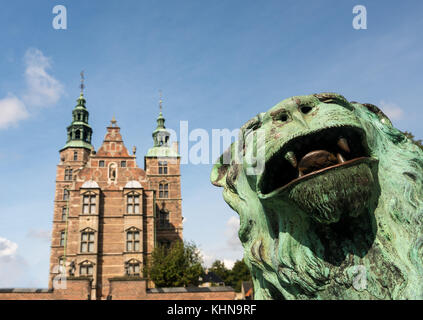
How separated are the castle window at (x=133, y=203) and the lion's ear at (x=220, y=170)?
26461 millimetres

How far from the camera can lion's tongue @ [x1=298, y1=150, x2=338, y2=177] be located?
176cm

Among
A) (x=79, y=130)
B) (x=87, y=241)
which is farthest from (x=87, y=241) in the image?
(x=79, y=130)

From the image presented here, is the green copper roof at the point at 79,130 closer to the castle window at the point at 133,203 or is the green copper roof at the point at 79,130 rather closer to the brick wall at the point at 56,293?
the castle window at the point at 133,203

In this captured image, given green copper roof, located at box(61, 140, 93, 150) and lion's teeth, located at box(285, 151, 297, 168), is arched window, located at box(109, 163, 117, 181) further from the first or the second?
lion's teeth, located at box(285, 151, 297, 168)

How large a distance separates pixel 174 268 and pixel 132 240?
4911mm

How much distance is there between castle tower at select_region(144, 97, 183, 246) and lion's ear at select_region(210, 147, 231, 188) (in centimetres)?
2982

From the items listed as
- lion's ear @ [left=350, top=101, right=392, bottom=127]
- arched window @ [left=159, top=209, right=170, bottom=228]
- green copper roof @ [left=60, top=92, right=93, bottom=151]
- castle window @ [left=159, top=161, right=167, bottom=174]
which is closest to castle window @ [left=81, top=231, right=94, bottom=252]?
arched window @ [left=159, top=209, right=170, bottom=228]

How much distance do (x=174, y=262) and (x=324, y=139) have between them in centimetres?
2413

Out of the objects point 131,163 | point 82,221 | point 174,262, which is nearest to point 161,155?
point 131,163

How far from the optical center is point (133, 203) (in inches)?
1126

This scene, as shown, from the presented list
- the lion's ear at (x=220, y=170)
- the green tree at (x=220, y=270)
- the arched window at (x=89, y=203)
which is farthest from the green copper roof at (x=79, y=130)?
the lion's ear at (x=220, y=170)

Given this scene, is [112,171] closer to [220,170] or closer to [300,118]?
[220,170]

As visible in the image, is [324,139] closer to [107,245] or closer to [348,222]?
[348,222]
